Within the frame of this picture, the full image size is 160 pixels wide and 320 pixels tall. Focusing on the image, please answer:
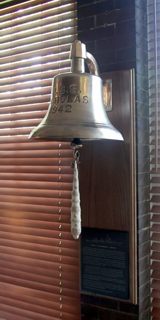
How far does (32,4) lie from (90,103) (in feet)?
2.86

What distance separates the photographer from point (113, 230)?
1295 millimetres

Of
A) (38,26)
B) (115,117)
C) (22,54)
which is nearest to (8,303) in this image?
(115,117)

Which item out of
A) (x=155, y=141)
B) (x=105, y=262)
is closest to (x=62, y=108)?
(x=155, y=141)

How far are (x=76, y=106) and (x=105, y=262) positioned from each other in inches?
23.5

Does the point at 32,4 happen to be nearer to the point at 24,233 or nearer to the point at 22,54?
the point at 22,54

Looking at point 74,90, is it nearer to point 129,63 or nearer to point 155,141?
point 129,63

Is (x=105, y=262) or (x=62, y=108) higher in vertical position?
(x=62, y=108)

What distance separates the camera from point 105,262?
51.7 inches

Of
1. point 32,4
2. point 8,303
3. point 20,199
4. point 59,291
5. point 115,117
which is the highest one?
point 32,4

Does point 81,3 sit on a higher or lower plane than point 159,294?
higher

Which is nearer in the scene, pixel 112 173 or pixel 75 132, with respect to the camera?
pixel 75 132

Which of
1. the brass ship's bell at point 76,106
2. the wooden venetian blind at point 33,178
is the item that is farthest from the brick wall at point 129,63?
the brass ship's bell at point 76,106

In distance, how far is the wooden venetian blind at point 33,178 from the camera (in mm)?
1524

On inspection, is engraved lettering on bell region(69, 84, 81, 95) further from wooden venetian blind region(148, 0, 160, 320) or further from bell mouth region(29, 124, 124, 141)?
wooden venetian blind region(148, 0, 160, 320)
